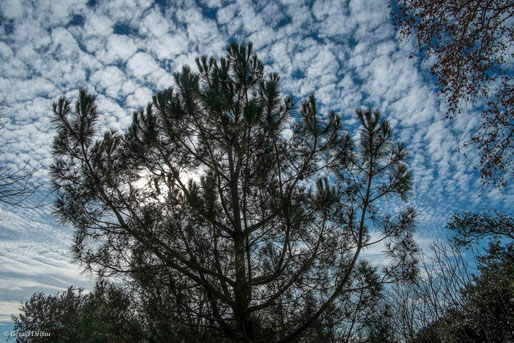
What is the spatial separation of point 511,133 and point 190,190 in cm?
550

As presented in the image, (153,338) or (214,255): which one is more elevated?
(214,255)

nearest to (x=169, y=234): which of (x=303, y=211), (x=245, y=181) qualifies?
(x=245, y=181)

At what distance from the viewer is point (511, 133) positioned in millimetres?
4469

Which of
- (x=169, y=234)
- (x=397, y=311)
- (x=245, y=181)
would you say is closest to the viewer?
(x=169, y=234)

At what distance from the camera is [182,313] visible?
4.51 m

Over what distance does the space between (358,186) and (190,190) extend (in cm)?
326

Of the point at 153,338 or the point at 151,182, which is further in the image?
the point at 151,182

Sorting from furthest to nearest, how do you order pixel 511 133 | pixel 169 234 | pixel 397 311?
pixel 397 311
pixel 169 234
pixel 511 133

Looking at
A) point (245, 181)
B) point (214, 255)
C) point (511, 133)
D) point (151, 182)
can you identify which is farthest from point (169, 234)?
point (511, 133)

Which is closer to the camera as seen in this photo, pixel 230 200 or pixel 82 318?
pixel 230 200

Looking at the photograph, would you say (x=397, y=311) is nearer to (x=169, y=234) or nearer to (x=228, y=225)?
(x=228, y=225)

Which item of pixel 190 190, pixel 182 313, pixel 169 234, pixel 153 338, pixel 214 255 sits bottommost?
pixel 153 338

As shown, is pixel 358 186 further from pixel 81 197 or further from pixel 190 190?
pixel 81 197

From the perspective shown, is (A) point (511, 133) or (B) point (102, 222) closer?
(A) point (511, 133)
